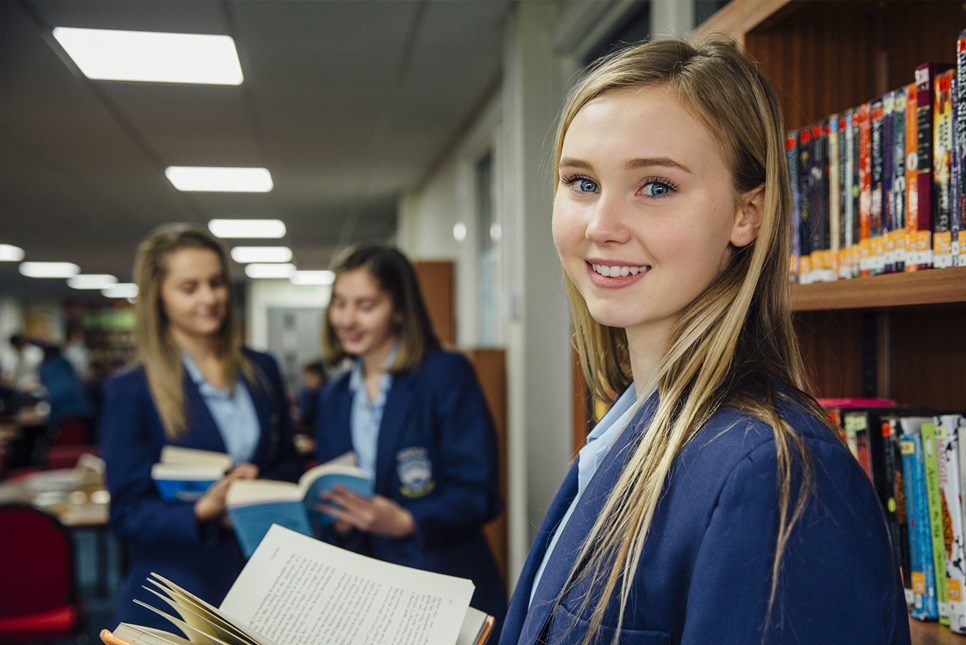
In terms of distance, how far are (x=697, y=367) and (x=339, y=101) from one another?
3.95 m

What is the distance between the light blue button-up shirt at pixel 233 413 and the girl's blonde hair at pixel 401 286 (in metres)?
0.46

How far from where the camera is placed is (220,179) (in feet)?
20.1

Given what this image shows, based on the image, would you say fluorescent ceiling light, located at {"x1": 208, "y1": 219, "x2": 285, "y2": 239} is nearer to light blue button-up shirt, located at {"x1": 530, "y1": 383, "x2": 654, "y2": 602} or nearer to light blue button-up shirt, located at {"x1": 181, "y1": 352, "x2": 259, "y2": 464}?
light blue button-up shirt, located at {"x1": 181, "y1": 352, "x2": 259, "y2": 464}

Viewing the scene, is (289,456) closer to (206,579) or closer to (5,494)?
(206,579)

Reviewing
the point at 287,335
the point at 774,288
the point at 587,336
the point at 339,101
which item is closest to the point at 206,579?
the point at 587,336

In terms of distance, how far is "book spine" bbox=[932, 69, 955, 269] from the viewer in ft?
3.26

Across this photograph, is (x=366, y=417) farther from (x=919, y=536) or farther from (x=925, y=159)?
(x=925, y=159)

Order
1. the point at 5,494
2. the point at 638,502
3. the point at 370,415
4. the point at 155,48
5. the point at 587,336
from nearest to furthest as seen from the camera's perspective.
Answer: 1. the point at 638,502
2. the point at 587,336
3. the point at 370,415
4. the point at 155,48
5. the point at 5,494

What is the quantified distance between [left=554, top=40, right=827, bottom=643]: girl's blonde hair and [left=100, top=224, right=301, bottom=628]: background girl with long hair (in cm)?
139

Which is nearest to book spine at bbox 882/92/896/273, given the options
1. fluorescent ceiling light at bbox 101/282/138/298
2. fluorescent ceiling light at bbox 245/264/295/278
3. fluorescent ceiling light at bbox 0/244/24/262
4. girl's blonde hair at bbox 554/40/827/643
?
girl's blonde hair at bbox 554/40/827/643

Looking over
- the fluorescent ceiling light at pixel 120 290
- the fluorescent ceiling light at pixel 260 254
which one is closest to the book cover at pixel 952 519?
the fluorescent ceiling light at pixel 260 254

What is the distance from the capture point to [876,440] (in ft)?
3.77

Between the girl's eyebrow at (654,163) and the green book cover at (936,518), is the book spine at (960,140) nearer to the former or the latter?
the green book cover at (936,518)

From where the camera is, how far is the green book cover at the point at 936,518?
1.04 metres
